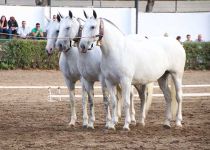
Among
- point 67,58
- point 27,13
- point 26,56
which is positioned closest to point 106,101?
point 67,58

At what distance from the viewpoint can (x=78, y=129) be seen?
12688mm

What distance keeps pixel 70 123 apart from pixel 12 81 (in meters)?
9.06

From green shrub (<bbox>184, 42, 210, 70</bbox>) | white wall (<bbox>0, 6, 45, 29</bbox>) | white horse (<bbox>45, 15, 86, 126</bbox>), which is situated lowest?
green shrub (<bbox>184, 42, 210, 70</bbox>)

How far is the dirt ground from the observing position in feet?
34.6

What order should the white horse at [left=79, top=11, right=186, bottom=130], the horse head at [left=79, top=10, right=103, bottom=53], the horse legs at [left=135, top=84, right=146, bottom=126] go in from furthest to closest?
the horse legs at [left=135, top=84, right=146, bottom=126]
the white horse at [left=79, top=11, right=186, bottom=130]
the horse head at [left=79, top=10, right=103, bottom=53]

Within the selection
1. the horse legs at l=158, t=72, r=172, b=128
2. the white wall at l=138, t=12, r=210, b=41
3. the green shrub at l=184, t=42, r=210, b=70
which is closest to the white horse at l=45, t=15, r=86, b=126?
the horse legs at l=158, t=72, r=172, b=128

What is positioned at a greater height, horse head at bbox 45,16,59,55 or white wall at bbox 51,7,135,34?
horse head at bbox 45,16,59,55

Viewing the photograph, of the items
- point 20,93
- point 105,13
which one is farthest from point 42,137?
point 105,13

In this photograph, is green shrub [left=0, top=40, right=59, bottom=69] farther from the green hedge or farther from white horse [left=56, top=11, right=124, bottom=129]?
white horse [left=56, top=11, right=124, bottom=129]

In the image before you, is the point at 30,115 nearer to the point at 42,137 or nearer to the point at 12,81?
the point at 42,137

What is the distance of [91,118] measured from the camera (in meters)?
12.8

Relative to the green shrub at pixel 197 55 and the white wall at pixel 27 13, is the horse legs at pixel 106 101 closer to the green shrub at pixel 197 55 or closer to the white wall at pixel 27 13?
the green shrub at pixel 197 55

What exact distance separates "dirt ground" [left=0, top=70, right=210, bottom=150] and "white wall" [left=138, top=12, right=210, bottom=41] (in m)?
13.8

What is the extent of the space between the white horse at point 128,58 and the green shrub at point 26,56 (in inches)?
496
